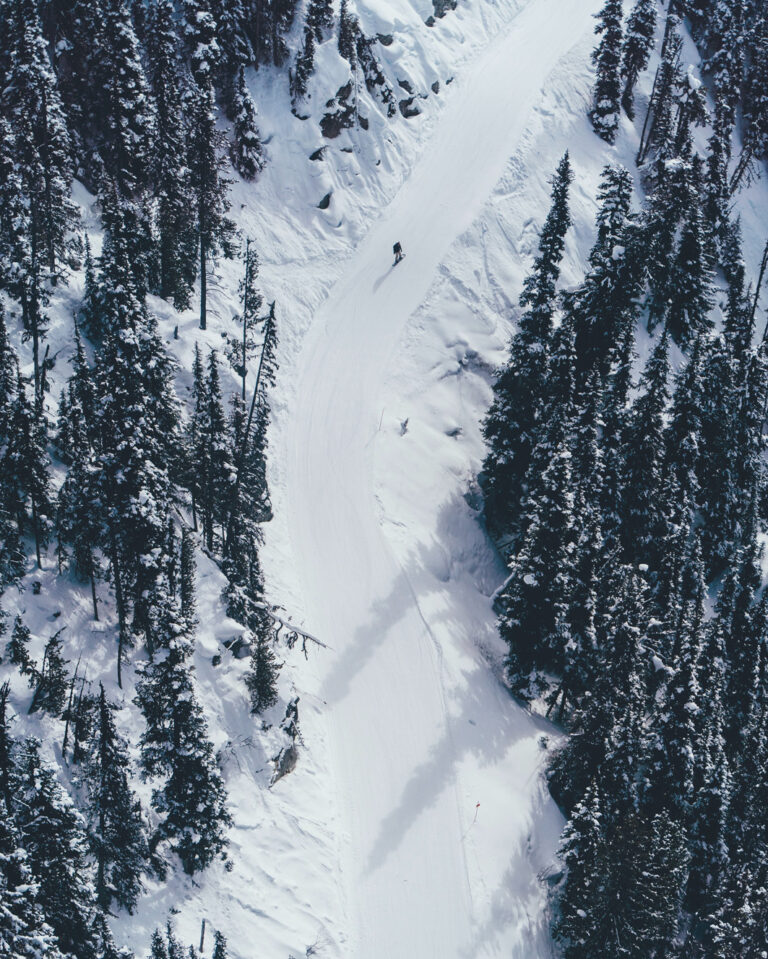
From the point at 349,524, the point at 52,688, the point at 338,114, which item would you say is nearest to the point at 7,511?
the point at 52,688

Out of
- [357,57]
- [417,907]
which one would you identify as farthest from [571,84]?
[417,907]

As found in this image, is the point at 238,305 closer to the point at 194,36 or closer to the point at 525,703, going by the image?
the point at 194,36

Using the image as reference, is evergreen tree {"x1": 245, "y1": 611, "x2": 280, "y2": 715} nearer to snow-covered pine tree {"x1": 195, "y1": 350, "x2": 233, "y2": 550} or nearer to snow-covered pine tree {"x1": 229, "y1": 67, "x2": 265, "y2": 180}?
snow-covered pine tree {"x1": 195, "y1": 350, "x2": 233, "y2": 550}

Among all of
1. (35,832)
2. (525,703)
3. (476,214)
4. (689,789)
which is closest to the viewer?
(35,832)

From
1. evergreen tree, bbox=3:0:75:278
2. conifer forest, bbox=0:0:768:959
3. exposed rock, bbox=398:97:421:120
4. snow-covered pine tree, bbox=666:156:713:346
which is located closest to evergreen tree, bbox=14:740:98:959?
conifer forest, bbox=0:0:768:959

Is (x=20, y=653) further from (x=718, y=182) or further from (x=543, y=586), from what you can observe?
(x=718, y=182)

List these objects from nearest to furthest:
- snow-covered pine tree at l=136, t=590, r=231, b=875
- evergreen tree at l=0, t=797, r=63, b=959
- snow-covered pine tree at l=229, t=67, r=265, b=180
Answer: evergreen tree at l=0, t=797, r=63, b=959 < snow-covered pine tree at l=136, t=590, r=231, b=875 < snow-covered pine tree at l=229, t=67, r=265, b=180

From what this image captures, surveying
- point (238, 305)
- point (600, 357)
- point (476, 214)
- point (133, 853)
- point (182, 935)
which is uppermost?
point (476, 214)
